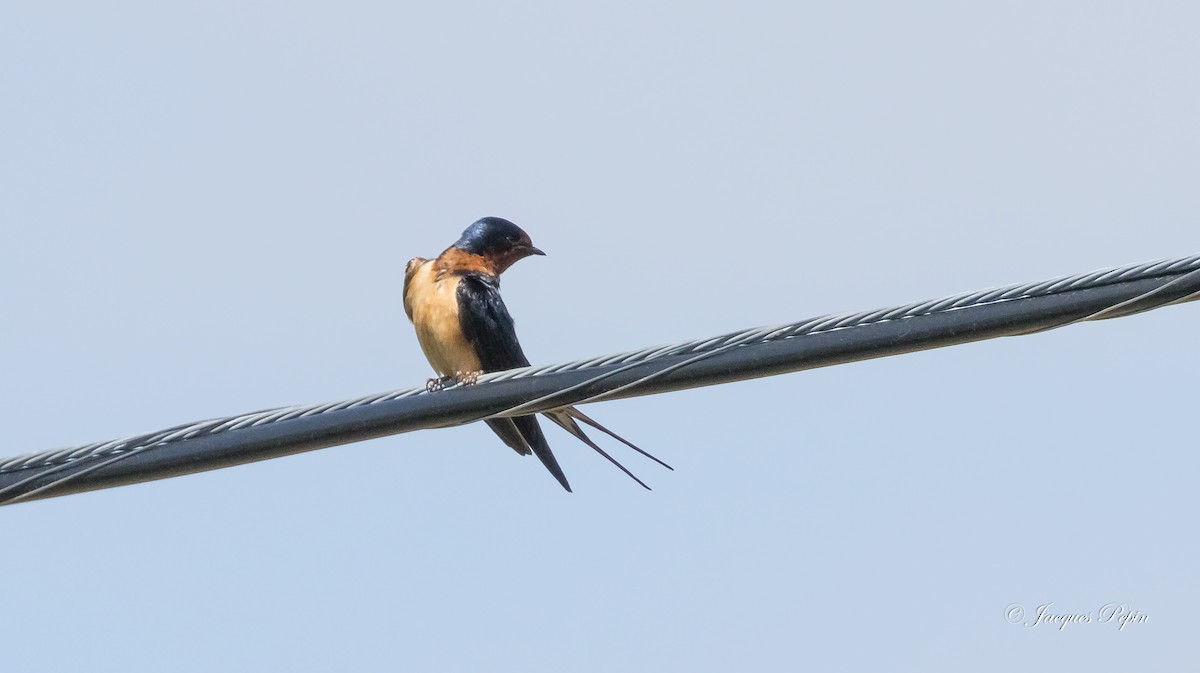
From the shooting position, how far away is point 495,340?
302 inches

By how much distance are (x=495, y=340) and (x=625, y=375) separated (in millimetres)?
3110

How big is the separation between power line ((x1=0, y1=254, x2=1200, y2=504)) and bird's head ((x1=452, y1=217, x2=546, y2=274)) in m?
3.74

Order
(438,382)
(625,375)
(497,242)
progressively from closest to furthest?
(625,375) < (438,382) < (497,242)

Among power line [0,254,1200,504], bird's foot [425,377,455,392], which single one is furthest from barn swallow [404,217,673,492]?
power line [0,254,1200,504]

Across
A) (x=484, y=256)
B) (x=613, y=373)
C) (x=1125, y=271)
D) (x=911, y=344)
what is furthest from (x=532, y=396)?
(x=484, y=256)

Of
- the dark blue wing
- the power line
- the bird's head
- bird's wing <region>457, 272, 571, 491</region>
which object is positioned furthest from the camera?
the bird's head

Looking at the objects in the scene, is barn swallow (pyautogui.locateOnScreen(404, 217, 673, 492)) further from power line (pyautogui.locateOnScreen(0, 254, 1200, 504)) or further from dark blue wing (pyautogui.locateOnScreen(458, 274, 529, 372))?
power line (pyautogui.locateOnScreen(0, 254, 1200, 504))

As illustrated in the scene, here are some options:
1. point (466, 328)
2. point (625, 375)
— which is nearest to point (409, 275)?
point (466, 328)

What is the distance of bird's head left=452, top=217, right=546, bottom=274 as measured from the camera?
8.52 meters

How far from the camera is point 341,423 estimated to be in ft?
15.3

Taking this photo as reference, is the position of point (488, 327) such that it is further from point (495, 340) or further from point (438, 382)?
point (438, 382)

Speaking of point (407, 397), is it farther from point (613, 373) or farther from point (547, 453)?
point (547, 453)

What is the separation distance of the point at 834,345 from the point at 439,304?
3602 millimetres

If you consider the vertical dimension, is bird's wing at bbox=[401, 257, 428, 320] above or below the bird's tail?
above
